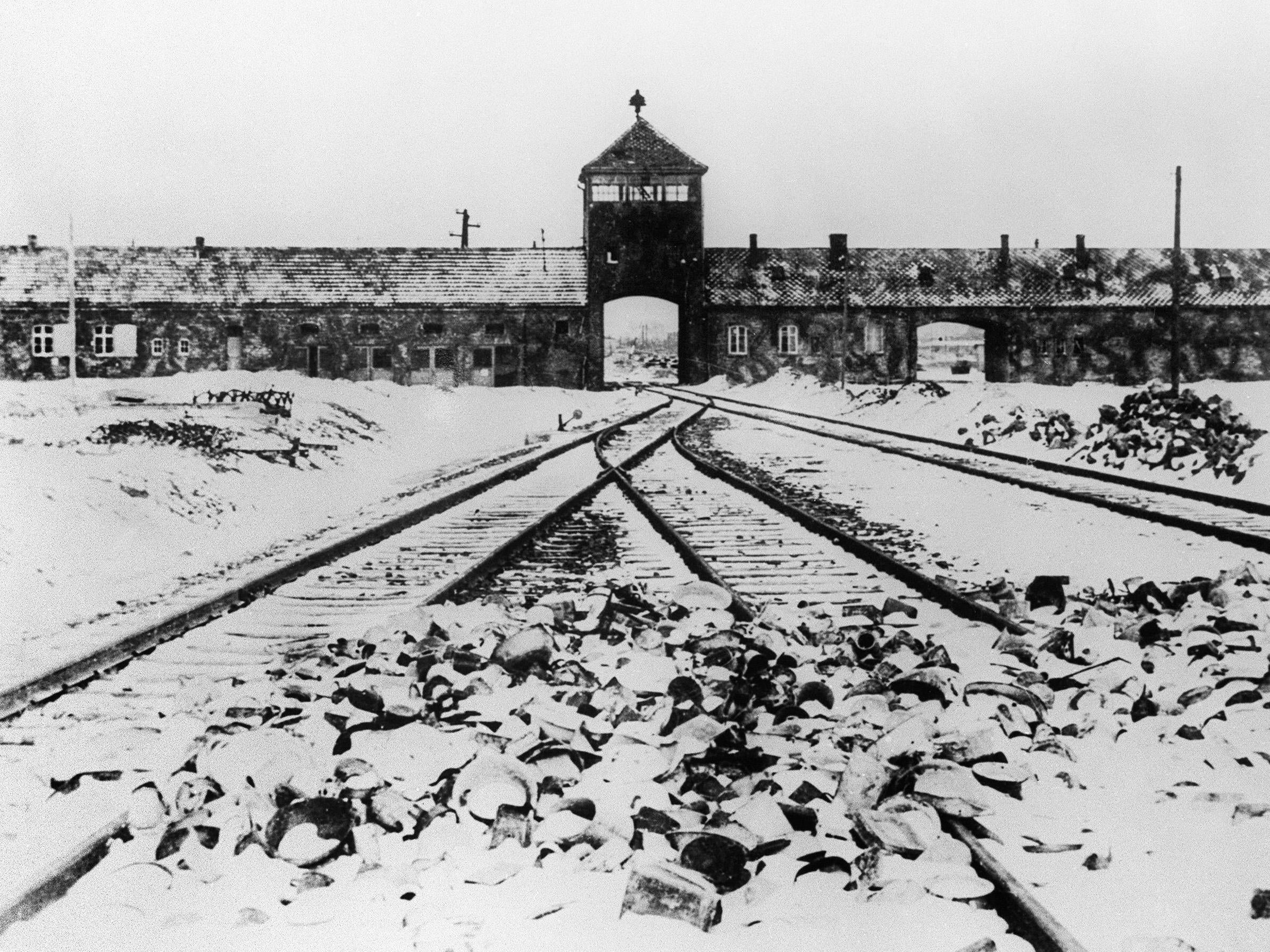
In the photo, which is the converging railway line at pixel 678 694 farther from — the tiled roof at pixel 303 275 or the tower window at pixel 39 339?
the tower window at pixel 39 339

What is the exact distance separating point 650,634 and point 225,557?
371 cm

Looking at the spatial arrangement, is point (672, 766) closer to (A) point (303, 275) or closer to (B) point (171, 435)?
(B) point (171, 435)

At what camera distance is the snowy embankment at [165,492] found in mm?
5496

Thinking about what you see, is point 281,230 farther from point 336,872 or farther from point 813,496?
point 336,872

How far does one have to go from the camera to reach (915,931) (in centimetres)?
250

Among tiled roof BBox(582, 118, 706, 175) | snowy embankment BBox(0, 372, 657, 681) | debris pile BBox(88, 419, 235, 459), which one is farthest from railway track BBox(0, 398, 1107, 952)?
tiled roof BBox(582, 118, 706, 175)

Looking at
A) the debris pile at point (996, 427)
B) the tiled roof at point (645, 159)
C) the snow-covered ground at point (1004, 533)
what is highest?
the tiled roof at point (645, 159)

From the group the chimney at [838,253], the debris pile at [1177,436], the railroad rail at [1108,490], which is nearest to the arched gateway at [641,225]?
the chimney at [838,253]

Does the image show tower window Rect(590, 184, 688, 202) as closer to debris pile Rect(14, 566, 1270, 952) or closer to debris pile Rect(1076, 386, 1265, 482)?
debris pile Rect(1076, 386, 1265, 482)

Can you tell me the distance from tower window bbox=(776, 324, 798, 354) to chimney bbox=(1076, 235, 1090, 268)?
40.6 feet

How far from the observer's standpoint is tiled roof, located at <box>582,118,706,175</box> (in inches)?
1331

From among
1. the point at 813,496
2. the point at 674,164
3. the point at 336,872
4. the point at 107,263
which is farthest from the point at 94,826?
the point at 107,263

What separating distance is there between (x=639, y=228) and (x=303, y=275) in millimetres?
12179

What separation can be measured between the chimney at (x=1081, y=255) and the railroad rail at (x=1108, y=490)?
30.5 meters
